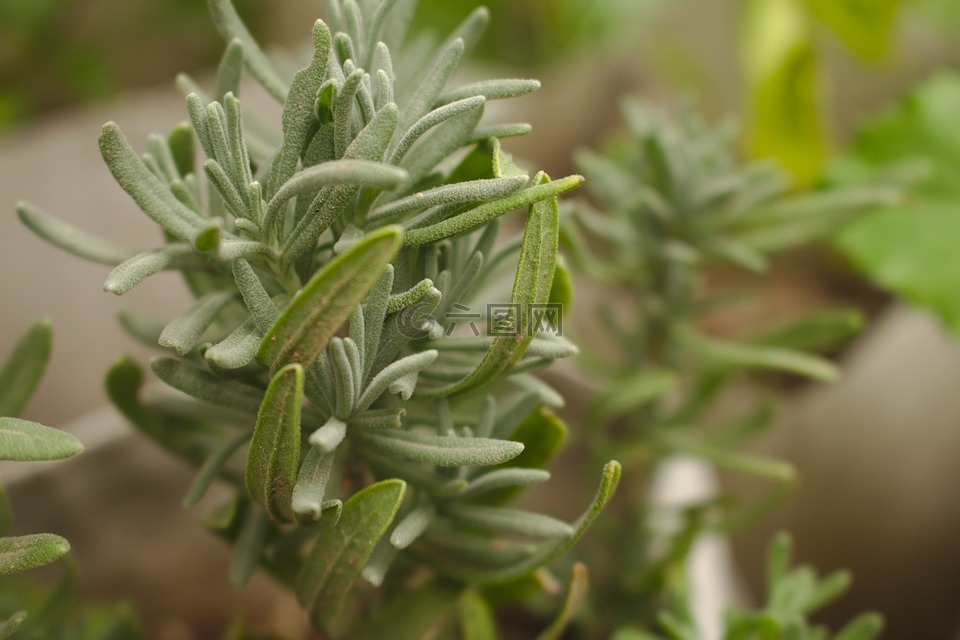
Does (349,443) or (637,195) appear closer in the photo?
(349,443)

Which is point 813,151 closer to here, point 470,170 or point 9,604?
point 470,170

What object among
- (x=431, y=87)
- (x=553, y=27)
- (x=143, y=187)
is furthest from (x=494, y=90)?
(x=553, y=27)

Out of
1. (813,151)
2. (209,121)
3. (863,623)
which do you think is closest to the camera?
(209,121)

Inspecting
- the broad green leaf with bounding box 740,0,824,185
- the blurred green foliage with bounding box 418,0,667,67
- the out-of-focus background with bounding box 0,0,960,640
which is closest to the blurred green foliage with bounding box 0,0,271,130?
the out-of-focus background with bounding box 0,0,960,640

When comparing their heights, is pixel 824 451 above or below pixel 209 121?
below

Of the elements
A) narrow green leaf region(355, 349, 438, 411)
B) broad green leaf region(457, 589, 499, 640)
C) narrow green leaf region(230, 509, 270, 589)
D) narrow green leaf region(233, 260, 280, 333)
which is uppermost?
narrow green leaf region(233, 260, 280, 333)

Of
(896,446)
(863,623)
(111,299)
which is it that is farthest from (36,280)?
(896,446)

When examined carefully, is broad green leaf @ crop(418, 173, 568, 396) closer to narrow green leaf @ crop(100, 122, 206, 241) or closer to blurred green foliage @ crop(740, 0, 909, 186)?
narrow green leaf @ crop(100, 122, 206, 241)
